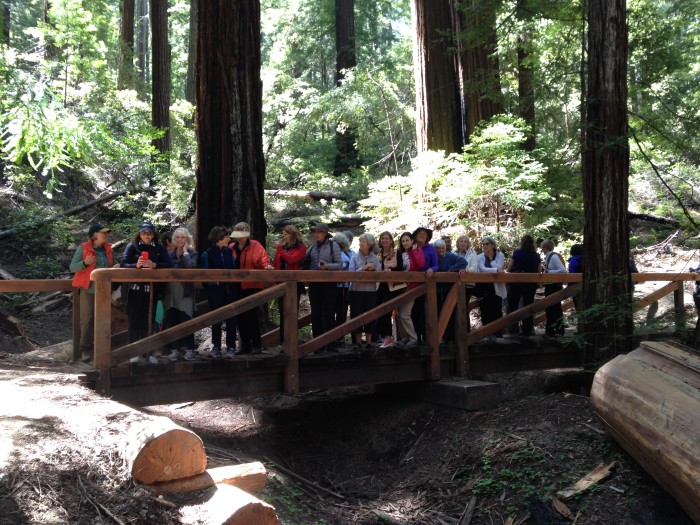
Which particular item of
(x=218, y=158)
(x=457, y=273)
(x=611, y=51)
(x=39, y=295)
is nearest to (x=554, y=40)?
(x=611, y=51)

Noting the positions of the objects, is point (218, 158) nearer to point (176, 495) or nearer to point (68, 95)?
point (176, 495)

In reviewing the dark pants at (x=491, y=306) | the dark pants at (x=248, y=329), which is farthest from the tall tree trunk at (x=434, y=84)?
the dark pants at (x=248, y=329)

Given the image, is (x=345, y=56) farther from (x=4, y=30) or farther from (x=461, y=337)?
(x=461, y=337)

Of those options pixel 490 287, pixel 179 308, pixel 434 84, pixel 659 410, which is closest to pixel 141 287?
pixel 179 308

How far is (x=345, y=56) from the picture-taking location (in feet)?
74.3

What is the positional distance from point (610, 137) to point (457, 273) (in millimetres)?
2445

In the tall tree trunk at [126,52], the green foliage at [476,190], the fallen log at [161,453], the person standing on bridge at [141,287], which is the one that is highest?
the tall tree trunk at [126,52]

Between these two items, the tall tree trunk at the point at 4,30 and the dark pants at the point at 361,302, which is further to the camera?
the tall tree trunk at the point at 4,30

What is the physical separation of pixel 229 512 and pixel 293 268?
4353 millimetres

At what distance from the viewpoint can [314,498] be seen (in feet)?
20.7

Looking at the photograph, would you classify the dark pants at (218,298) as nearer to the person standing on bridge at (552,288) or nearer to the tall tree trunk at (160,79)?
the person standing on bridge at (552,288)

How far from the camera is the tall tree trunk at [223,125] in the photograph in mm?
9570

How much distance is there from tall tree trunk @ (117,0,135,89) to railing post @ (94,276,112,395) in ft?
54.0

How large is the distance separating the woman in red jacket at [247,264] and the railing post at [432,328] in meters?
2.17
